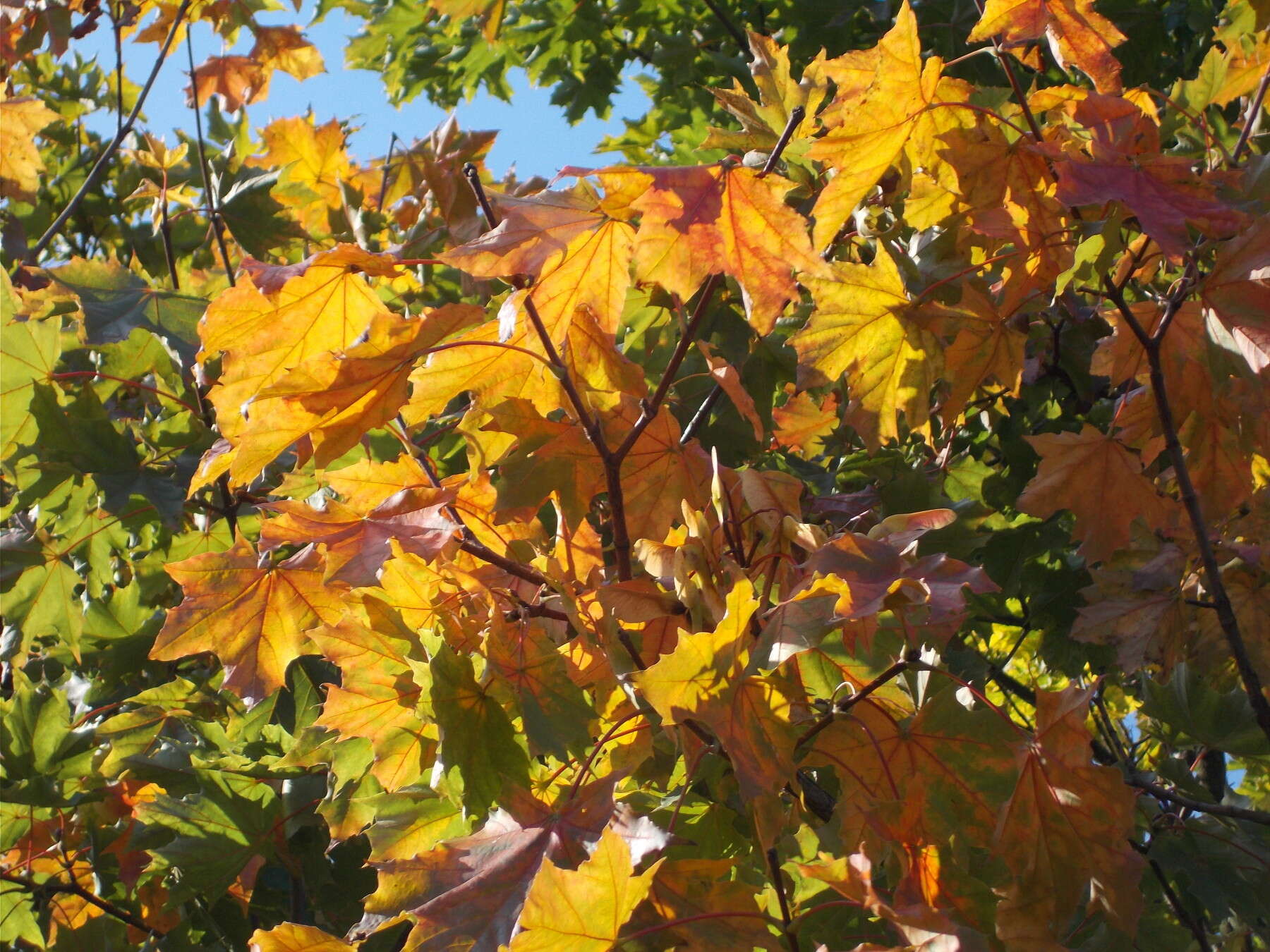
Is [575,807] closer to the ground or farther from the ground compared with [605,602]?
closer to the ground

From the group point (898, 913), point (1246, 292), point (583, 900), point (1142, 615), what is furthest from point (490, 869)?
point (1142, 615)

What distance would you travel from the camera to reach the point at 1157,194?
1.40 metres

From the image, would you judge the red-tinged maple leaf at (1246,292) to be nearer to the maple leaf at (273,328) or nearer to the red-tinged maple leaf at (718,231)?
the red-tinged maple leaf at (718,231)

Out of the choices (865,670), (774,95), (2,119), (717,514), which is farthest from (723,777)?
(2,119)

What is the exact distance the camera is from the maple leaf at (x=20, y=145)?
3055mm

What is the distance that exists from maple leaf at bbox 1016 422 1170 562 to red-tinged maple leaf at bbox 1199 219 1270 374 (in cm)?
49

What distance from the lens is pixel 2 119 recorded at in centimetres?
306

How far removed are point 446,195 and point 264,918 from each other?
150 cm

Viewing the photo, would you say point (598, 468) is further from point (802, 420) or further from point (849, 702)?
point (802, 420)

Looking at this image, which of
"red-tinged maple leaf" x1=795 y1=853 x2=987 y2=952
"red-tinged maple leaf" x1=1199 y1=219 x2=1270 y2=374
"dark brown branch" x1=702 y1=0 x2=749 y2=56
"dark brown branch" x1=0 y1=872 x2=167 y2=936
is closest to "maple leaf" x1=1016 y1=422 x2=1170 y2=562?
"red-tinged maple leaf" x1=1199 y1=219 x2=1270 y2=374

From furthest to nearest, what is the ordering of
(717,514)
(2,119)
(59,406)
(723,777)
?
(2,119) < (59,406) < (723,777) < (717,514)

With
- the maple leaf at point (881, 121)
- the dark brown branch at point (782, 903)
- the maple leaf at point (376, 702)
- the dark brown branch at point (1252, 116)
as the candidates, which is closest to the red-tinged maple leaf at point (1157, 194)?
the maple leaf at point (881, 121)

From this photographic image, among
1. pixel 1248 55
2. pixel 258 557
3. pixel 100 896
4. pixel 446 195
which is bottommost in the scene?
pixel 100 896

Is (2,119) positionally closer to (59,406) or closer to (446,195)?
(59,406)
